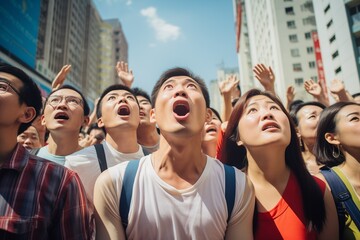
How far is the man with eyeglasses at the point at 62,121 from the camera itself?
11.0ft

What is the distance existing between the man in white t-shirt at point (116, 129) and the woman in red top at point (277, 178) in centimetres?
140

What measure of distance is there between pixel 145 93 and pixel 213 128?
179cm

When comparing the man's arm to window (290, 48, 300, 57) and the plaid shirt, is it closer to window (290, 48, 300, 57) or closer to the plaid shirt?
the plaid shirt

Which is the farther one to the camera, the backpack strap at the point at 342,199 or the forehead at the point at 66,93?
the forehead at the point at 66,93

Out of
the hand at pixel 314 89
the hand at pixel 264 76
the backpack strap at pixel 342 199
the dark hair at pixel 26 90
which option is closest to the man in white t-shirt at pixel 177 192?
the dark hair at pixel 26 90

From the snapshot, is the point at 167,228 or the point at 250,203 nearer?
the point at 167,228

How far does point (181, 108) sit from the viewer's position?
7.18 ft

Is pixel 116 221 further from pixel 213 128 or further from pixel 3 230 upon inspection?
pixel 213 128

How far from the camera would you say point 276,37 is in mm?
37062

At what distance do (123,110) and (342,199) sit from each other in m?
2.96

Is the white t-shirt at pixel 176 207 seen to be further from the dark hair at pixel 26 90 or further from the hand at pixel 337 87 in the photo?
the hand at pixel 337 87

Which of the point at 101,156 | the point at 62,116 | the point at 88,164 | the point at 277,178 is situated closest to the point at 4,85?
the point at 88,164

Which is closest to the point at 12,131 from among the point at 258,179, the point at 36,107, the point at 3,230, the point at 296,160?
the point at 36,107

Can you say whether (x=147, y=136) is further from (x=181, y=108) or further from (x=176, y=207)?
(x=176, y=207)
